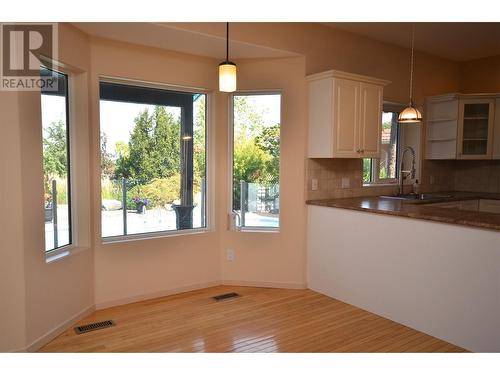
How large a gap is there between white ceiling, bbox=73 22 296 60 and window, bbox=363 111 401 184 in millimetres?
1814

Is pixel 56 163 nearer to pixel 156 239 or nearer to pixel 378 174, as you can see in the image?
pixel 156 239

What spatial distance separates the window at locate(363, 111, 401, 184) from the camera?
4930mm

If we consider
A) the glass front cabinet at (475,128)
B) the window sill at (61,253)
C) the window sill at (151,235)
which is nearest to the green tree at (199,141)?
the window sill at (151,235)

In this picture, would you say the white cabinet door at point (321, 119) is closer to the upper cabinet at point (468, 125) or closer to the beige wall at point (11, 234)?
the upper cabinet at point (468, 125)

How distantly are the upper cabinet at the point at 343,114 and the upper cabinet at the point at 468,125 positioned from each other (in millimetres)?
1444

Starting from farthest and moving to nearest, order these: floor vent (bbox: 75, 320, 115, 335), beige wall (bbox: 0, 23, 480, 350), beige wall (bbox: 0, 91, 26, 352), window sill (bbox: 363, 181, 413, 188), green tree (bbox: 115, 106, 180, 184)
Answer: window sill (bbox: 363, 181, 413, 188), green tree (bbox: 115, 106, 180, 184), floor vent (bbox: 75, 320, 115, 335), beige wall (bbox: 0, 23, 480, 350), beige wall (bbox: 0, 91, 26, 352)

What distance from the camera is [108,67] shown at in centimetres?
351

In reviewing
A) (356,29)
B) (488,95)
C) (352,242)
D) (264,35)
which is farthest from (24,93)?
(488,95)

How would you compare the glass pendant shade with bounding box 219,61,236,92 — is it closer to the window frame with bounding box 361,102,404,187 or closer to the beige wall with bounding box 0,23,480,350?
the beige wall with bounding box 0,23,480,350

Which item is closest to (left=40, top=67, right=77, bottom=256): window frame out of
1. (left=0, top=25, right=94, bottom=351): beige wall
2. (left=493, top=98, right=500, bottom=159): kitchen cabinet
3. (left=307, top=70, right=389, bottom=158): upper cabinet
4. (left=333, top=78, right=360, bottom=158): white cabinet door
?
(left=0, top=25, right=94, bottom=351): beige wall

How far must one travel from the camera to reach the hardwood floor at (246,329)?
288 centimetres

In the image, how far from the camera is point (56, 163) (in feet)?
10.6

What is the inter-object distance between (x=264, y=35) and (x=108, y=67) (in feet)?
4.78
